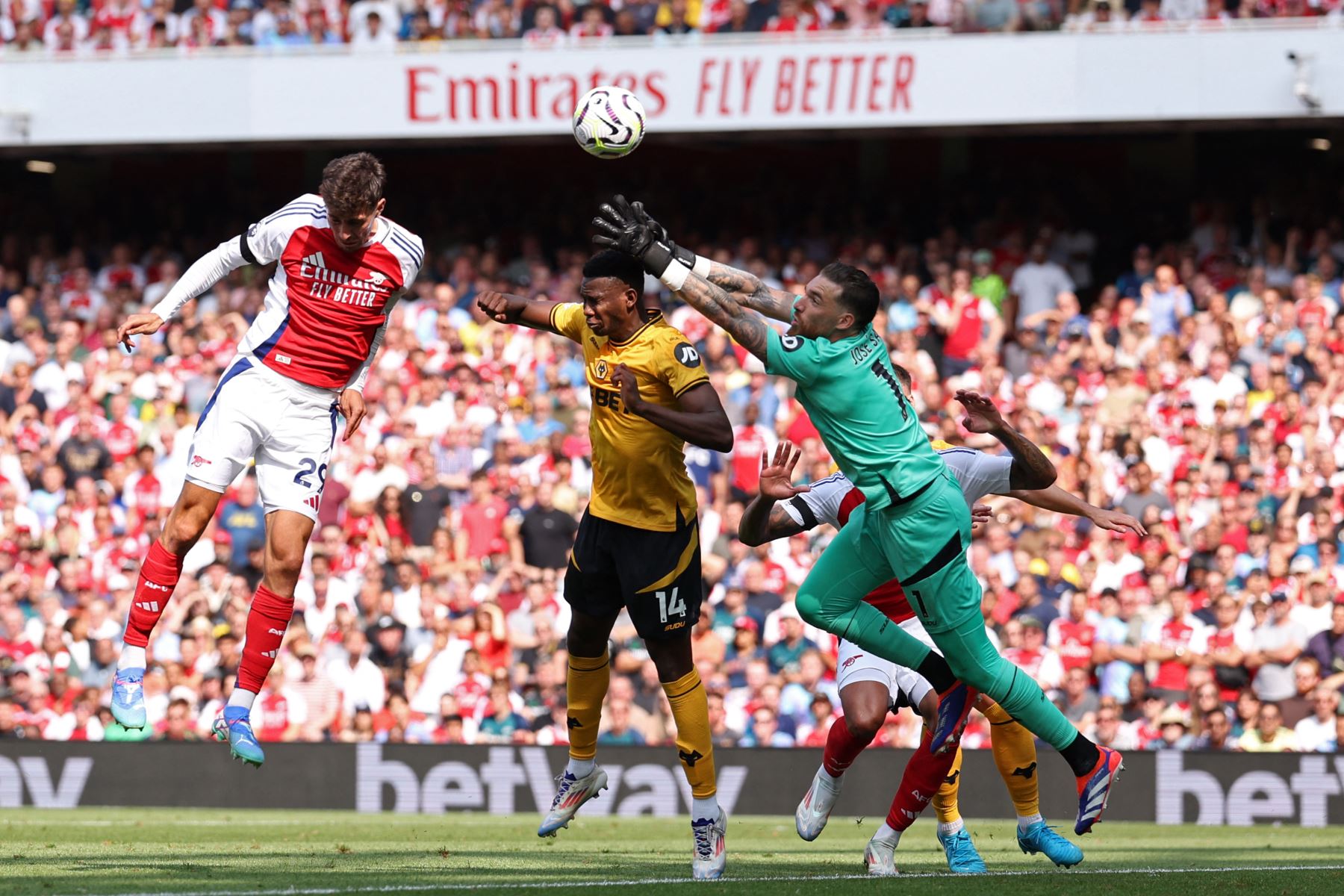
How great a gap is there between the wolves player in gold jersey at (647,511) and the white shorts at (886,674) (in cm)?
92

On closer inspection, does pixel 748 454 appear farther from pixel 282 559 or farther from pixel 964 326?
pixel 282 559

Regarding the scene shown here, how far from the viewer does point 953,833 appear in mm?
8984

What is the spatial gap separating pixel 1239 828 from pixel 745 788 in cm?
386

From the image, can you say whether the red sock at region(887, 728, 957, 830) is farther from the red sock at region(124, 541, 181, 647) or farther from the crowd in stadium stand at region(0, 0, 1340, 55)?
the crowd in stadium stand at region(0, 0, 1340, 55)

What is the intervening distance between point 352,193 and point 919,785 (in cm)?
407

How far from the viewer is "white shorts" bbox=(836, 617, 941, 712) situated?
366 inches

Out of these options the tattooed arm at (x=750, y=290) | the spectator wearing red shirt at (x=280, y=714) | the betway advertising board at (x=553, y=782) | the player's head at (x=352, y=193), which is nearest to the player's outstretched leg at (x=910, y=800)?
the tattooed arm at (x=750, y=290)

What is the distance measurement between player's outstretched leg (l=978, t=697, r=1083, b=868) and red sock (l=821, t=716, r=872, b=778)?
2.21ft

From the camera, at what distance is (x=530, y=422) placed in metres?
18.6

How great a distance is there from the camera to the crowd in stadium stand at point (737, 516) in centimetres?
1506

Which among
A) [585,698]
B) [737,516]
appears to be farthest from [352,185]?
[737,516]

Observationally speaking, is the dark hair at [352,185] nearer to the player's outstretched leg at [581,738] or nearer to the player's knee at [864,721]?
the player's outstretched leg at [581,738]

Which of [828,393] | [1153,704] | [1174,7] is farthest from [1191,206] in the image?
[828,393]

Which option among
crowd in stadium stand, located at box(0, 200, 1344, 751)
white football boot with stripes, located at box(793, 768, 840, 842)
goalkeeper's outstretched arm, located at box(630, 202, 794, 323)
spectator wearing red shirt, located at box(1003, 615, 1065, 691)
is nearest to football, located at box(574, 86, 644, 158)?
goalkeeper's outstretched arm, located at box(630, 202, 794, 323)
